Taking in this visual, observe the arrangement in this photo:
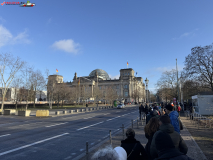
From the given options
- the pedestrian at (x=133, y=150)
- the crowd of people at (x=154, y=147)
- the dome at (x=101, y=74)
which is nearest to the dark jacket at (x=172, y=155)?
the crowd of people at (x=154, y=147)

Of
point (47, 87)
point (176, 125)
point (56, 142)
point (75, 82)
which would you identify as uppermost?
point (75, 82)

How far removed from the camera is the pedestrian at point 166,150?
2191mm

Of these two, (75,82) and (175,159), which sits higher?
(75,82)

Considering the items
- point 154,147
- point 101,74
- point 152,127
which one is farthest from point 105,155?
point 101,74

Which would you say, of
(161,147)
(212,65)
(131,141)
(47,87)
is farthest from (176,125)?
(47,87)

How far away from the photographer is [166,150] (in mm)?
2457

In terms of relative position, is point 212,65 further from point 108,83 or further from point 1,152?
point 108,83

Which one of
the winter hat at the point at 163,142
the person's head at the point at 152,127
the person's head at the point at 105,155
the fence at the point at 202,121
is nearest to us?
the person's head at the point at 105,155

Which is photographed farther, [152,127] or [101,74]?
[101,74]

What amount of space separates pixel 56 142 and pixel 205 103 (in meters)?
22.8

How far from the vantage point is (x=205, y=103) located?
79.3 feet

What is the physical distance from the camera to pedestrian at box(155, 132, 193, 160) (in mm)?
2191

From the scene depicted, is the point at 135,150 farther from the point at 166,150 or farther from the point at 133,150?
the point at 166,150

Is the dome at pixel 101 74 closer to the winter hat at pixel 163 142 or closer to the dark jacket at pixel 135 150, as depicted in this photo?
the dark jacket at pixel 135 150
